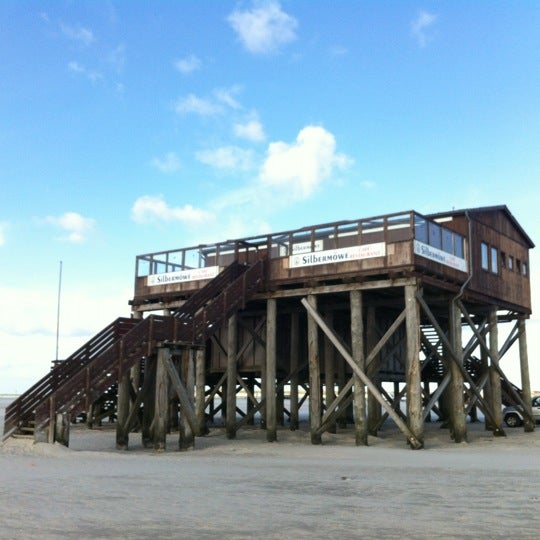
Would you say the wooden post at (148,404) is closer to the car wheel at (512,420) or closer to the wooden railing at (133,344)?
the wooden railing at (133,344)

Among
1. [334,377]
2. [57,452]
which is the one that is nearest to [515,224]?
[334,377]

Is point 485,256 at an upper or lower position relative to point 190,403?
upper

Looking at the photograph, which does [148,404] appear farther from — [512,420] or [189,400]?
[512,420]

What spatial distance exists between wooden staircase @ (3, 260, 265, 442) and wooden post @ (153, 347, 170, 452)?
0.40 metres

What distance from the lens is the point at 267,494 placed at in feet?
35.1

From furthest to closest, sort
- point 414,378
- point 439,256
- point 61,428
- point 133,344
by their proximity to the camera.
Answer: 1. point 439,256
2. point 414,378
3. point 133,344
4. point 61,428

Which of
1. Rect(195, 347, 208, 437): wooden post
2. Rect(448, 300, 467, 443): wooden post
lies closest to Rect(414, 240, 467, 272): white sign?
Rect(448, 300, 467, 443): wooden post

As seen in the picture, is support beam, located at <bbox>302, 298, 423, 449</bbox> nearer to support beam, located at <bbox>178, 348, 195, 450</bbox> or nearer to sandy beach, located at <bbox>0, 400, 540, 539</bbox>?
sandy beach, located at <bbox>0, 400, 540, 539</bbox>

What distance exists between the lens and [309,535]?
754 centimetres

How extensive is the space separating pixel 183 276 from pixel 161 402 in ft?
29.1

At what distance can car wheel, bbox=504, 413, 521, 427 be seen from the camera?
32875 mm

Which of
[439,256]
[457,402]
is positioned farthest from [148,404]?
[439,256]

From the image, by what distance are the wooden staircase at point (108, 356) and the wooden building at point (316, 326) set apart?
40 mm

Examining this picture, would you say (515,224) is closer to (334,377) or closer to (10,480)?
(334,377)
